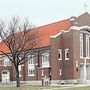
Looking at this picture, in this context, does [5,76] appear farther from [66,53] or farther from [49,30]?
[66,53]

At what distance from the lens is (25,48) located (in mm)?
69625

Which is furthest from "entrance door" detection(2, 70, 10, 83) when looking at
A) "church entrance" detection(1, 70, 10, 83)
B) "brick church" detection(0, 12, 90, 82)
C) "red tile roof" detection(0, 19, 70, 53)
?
"red tile roof" detection(0, 19, 70, 53)

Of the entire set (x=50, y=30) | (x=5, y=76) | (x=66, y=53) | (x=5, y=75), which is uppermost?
(x=50, y=30)

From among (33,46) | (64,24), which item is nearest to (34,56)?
(33,46)

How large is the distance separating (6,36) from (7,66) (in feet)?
73.0

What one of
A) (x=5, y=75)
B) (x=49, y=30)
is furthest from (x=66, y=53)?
(x=5, y=75)

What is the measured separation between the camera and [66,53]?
6831 cm

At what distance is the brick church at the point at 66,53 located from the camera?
67.3 metres

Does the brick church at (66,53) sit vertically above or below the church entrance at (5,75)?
above

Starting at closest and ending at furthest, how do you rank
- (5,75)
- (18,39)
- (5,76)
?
(18,39)
(5,76)
(5,75)

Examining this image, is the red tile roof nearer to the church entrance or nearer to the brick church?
the brick church

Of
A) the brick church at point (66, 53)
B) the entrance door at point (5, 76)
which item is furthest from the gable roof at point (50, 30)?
the entrance door at point (5, 76)

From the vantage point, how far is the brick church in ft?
221

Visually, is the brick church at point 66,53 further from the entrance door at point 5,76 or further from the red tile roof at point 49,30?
the entrance door at point 5,76
